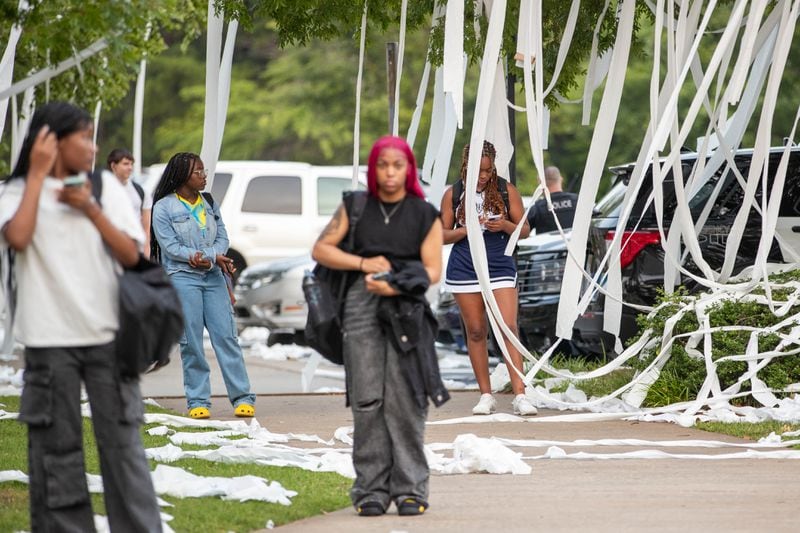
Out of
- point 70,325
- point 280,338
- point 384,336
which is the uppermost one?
point 70,325

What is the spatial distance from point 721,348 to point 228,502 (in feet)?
14.6

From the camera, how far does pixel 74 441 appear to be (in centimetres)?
512

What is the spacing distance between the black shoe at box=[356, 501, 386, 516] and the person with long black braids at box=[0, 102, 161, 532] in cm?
138

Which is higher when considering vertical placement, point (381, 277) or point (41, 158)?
point (41, 158)

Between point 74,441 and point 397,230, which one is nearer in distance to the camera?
point 74,441

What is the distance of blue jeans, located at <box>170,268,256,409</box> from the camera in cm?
1013

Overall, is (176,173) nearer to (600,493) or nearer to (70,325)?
(600,493)

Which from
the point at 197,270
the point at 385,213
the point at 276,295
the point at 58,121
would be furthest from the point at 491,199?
the point at 276,295

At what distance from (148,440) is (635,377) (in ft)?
11.4

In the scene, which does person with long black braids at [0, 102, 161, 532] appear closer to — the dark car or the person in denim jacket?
the person in denim jacket

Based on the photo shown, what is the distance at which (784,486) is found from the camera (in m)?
7.12

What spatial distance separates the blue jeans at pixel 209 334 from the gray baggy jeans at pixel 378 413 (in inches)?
153

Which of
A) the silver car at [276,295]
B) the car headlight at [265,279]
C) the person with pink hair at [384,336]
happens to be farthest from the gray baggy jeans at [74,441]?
the car headlight at [265,279]

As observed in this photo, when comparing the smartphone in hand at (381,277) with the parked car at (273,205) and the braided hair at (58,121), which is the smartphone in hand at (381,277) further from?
the parked car at (273,205)
